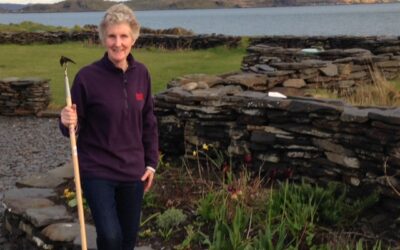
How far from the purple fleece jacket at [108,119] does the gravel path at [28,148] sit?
132 inches

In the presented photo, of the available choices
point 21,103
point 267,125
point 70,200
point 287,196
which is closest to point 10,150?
point 21,103

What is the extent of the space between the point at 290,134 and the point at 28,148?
17.9 ft

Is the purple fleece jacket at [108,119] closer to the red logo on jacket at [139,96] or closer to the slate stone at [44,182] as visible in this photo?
the red logo on jacket at [139,96]

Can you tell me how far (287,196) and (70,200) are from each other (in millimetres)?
2157

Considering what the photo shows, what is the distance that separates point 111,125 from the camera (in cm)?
387

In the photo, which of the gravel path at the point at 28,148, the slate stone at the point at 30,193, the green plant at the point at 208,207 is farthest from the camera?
the gravel path at the point at 28,148

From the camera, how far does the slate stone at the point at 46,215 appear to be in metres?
5.45

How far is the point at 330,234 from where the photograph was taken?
4840 millimetres

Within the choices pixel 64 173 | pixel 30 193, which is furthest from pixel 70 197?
pixel 64 173

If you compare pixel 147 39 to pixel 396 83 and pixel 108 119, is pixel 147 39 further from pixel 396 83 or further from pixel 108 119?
pixel 108 119

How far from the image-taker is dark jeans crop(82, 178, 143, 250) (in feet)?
12.5

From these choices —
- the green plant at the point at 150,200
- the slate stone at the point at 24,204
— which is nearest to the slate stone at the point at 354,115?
the green plant at the point at 150,200

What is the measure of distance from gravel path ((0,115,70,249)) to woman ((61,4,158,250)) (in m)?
3.33

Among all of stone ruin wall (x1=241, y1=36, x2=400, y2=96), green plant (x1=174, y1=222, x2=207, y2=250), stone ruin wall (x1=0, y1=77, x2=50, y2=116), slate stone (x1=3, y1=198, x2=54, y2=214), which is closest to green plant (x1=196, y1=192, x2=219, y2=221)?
green plant (x1=174, y1=222, x2=207, y2=250)
